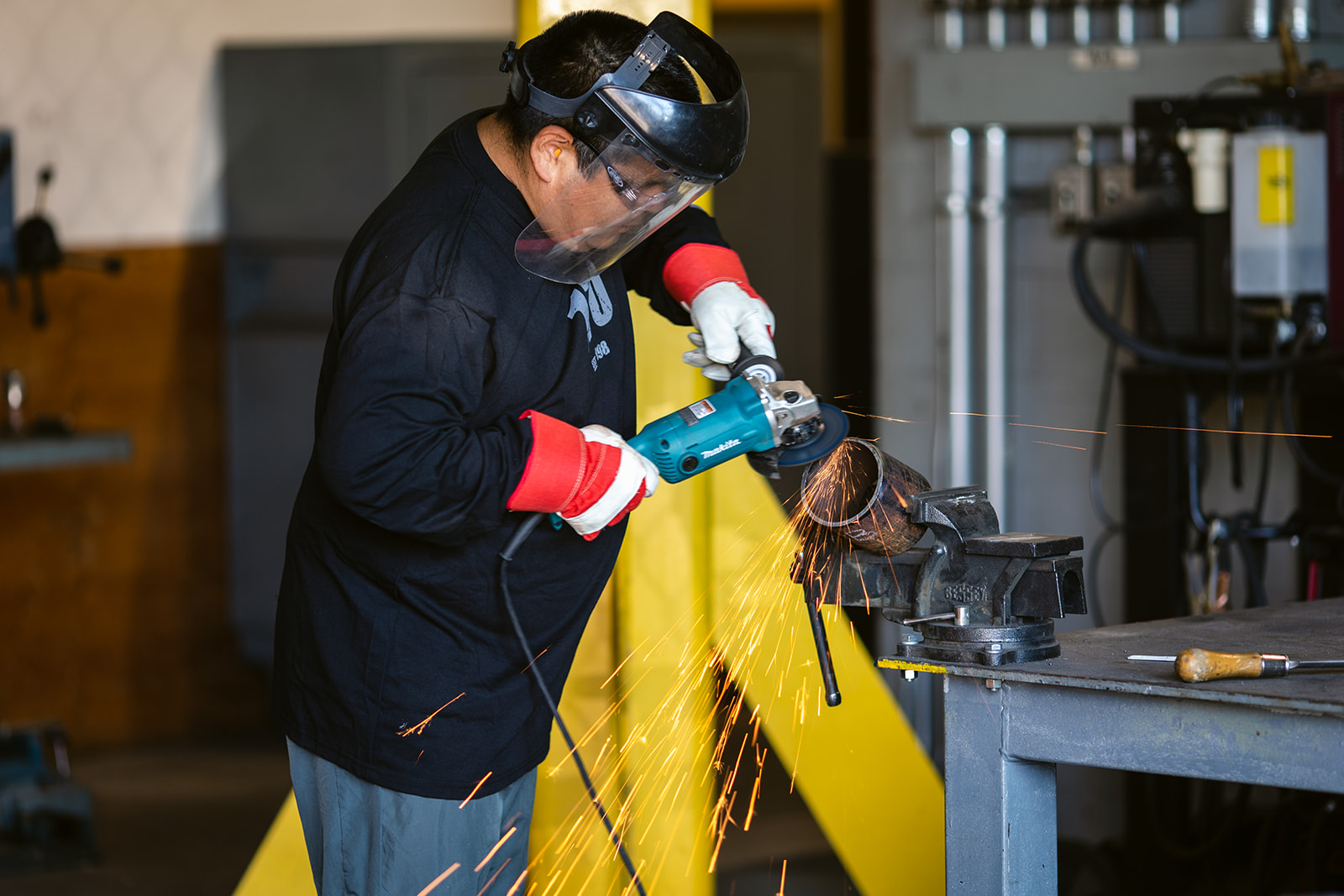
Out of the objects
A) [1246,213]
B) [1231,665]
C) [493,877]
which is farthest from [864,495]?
[1246,213]

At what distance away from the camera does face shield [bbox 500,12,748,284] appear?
5.17 ft

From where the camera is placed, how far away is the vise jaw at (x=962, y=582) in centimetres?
162

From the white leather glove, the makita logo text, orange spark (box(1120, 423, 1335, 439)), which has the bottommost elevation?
the makita logo text

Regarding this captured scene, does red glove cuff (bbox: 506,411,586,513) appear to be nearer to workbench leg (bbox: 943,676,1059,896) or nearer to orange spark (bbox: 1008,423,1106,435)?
workbench leg (bbox: 943,676,1059,896)

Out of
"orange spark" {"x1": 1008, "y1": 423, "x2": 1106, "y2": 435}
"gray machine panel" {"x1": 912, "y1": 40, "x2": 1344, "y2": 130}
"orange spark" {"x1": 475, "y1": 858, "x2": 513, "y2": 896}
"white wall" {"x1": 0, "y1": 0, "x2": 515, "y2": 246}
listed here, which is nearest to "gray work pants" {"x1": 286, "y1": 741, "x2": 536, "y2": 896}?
"orange spark" {"x1": 475, "y1": 858, "x2": 513, "y2": 896}

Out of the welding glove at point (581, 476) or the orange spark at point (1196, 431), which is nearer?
the welding glove at point (581, 476)

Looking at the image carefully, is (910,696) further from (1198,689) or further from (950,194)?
(1198,689)

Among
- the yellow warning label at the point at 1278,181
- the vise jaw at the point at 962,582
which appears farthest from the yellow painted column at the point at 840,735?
the yellow warning label at the point at 1278,181

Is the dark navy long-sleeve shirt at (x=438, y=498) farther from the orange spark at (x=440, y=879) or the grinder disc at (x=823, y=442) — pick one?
the grinder disc at (x=823, y=442)

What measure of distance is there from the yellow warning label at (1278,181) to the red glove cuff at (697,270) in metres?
1.32

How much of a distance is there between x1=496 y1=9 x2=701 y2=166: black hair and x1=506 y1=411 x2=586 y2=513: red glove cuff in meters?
0.32

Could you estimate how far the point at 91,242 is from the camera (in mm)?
4539

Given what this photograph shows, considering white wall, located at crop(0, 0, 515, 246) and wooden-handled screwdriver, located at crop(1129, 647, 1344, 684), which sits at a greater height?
white wall, located at crop(0, 0, 515, 246)

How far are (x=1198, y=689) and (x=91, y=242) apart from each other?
405 centimetres
